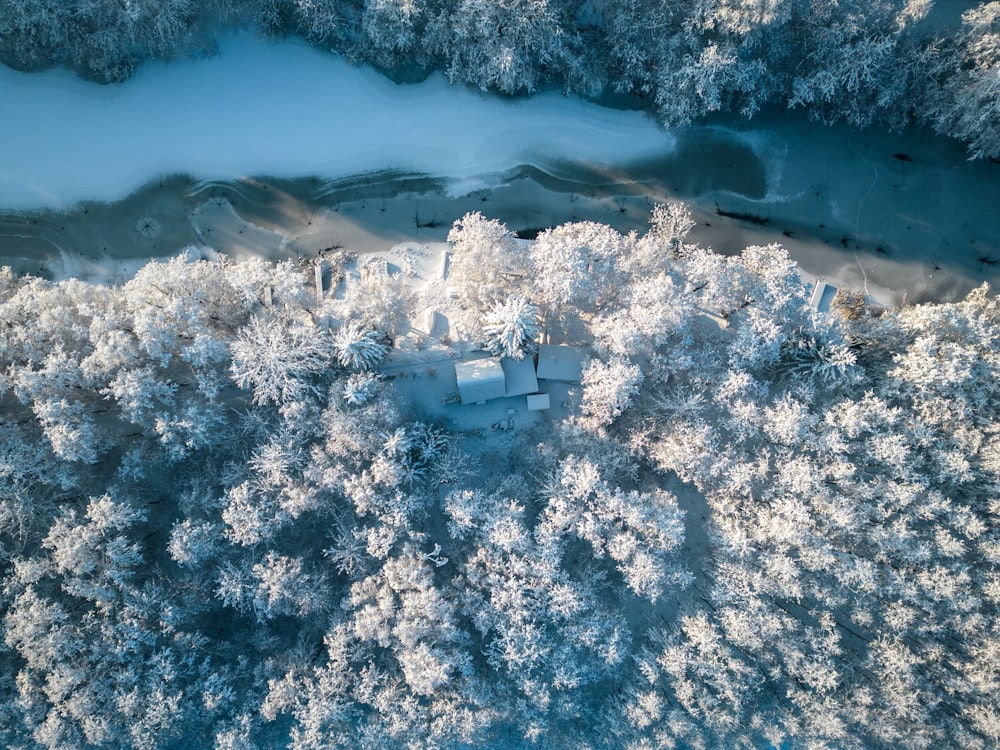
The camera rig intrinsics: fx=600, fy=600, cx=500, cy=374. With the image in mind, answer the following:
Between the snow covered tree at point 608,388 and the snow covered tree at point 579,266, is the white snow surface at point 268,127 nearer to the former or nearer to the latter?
the snow covered tree at point 579,266

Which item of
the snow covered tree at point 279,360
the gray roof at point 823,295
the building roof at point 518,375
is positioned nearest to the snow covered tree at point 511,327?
the building roof at point 518,375

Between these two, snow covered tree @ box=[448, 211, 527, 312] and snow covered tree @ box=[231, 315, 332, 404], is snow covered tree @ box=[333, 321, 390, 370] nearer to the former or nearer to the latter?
snow covered tree @ box=[231, 315, 332, 404]

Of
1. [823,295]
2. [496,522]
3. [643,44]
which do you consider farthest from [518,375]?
[643,44]

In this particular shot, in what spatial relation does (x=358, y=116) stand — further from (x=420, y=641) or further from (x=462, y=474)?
(x=420, y=641)

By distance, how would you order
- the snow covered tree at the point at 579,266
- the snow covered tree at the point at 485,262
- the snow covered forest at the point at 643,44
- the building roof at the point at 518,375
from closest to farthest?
the snow covered tree at the point at 579,266, the snow covered tree at the point at 485,262, the snow covered forest at the point at 643,44, the building roof at the point at 518,375

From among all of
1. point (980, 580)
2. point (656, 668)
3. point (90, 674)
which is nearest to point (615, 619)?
point (656, 668)

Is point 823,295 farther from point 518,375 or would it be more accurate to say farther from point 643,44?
point 518,375
